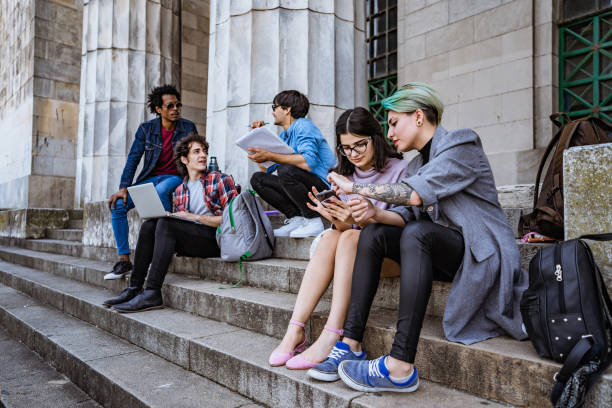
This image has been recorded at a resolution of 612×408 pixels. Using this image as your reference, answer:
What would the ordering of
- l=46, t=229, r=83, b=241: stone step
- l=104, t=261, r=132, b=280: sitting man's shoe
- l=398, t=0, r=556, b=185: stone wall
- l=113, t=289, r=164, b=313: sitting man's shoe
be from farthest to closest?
l=46, t=229, r=83, b=241: stone step → l=398, t=0, r=556, b=185: stone wall → l=104, t=261, r=132, b=280: sitting man's shoe → l=113, t=289, r=164, b=313: sitting man's shoe

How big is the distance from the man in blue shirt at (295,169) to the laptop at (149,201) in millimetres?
871

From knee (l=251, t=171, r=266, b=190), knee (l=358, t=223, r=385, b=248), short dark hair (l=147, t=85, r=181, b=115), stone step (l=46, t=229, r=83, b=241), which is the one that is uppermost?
short dark hair (l=147, t=85, r=181, b=115)

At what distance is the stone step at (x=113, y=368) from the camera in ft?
8.40

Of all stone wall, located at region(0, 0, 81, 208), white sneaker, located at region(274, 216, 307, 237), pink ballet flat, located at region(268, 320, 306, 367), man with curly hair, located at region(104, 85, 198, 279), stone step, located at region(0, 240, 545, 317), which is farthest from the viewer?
stone wall, located at region(0, 0, 81, 208)

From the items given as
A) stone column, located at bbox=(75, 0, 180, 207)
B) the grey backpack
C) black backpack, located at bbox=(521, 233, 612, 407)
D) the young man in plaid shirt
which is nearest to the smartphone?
black backpack, located at bbox=(521, 233, 612, 407)

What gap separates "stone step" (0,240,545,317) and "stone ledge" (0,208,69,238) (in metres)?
1.53

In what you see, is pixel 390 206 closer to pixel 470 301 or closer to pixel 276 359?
pixel 470 301

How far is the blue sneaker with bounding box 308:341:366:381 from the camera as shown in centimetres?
222

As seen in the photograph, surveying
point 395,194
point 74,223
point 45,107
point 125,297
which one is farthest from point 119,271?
point 45,107

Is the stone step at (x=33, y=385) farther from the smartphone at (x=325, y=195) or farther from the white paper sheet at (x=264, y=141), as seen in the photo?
→ the white paper sheet at (x=264, y=141)

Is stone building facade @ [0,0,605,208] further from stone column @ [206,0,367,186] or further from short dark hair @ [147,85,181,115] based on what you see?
short dark hair @ [147,85,181,115]

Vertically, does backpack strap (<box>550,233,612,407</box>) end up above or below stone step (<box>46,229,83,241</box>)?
below

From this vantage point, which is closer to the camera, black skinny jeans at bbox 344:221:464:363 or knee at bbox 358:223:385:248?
black skinny jeans at bbox 344:221:464:363

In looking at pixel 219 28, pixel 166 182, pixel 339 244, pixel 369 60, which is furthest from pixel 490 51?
pixel 339 244
